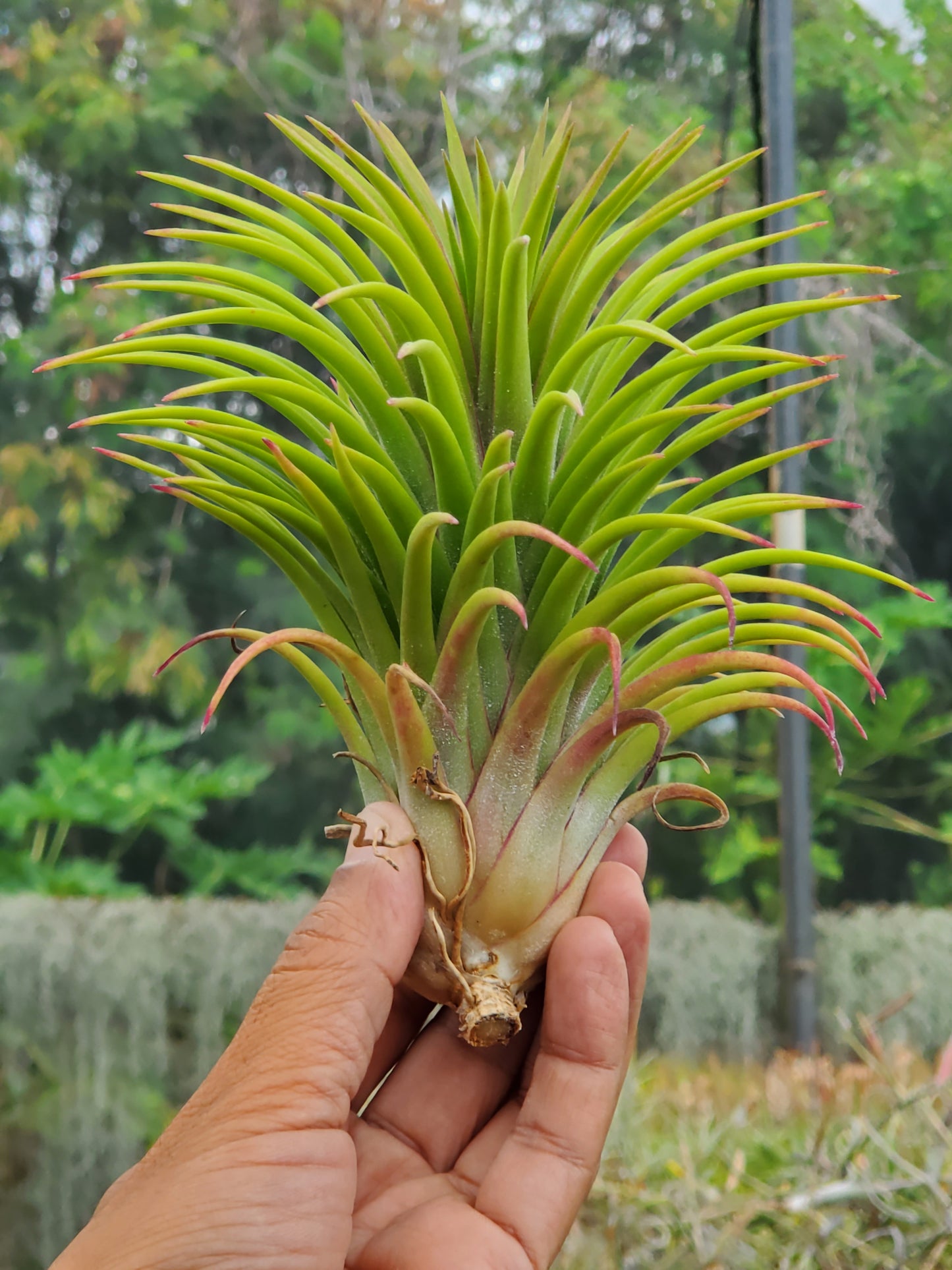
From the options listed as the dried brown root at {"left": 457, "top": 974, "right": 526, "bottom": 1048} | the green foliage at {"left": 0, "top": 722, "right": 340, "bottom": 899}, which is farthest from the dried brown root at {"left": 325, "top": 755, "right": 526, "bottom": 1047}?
the green foliage at {"left": 0, "top": 722, "right": 340, "bottom": 899}

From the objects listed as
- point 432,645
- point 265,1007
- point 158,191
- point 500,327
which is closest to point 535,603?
point 432,645

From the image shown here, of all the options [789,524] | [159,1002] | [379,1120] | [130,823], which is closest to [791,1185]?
[379,1120]

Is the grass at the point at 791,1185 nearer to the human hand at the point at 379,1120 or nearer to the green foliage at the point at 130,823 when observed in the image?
the human hand at the point at 379,1120

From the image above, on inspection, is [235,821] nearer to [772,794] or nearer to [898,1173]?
[772,794]

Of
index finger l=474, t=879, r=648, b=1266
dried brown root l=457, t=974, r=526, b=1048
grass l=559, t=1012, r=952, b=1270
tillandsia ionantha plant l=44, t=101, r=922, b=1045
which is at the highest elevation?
tillandsia ionantha plant l=44, t=101, r=922, b=1045

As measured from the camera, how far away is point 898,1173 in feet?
4.42

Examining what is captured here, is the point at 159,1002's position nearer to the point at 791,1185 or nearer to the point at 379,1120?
the point at 791,1185

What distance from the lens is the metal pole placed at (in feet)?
7.57

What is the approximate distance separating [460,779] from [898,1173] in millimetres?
1110

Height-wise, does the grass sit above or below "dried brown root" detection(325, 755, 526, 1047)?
below

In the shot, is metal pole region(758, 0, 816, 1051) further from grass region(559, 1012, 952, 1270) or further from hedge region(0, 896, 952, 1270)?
grass region(559, 1012, 952, 1270)

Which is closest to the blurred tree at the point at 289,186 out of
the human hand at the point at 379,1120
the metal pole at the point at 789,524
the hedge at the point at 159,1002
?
the hedge at the point at 159,1002

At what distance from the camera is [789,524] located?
2078 millimetres

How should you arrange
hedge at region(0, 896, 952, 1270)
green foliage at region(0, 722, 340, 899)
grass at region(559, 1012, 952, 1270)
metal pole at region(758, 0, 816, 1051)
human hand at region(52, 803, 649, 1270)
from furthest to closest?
green foliage at region(0, 722, 340, 899), hedge at region(0, 896, 952, 1270), metal pole at region(758, 0, 816, 1051), grass at region(559, 1012, 952, 1270), human hand at region(52, 803, 649, 1270)
